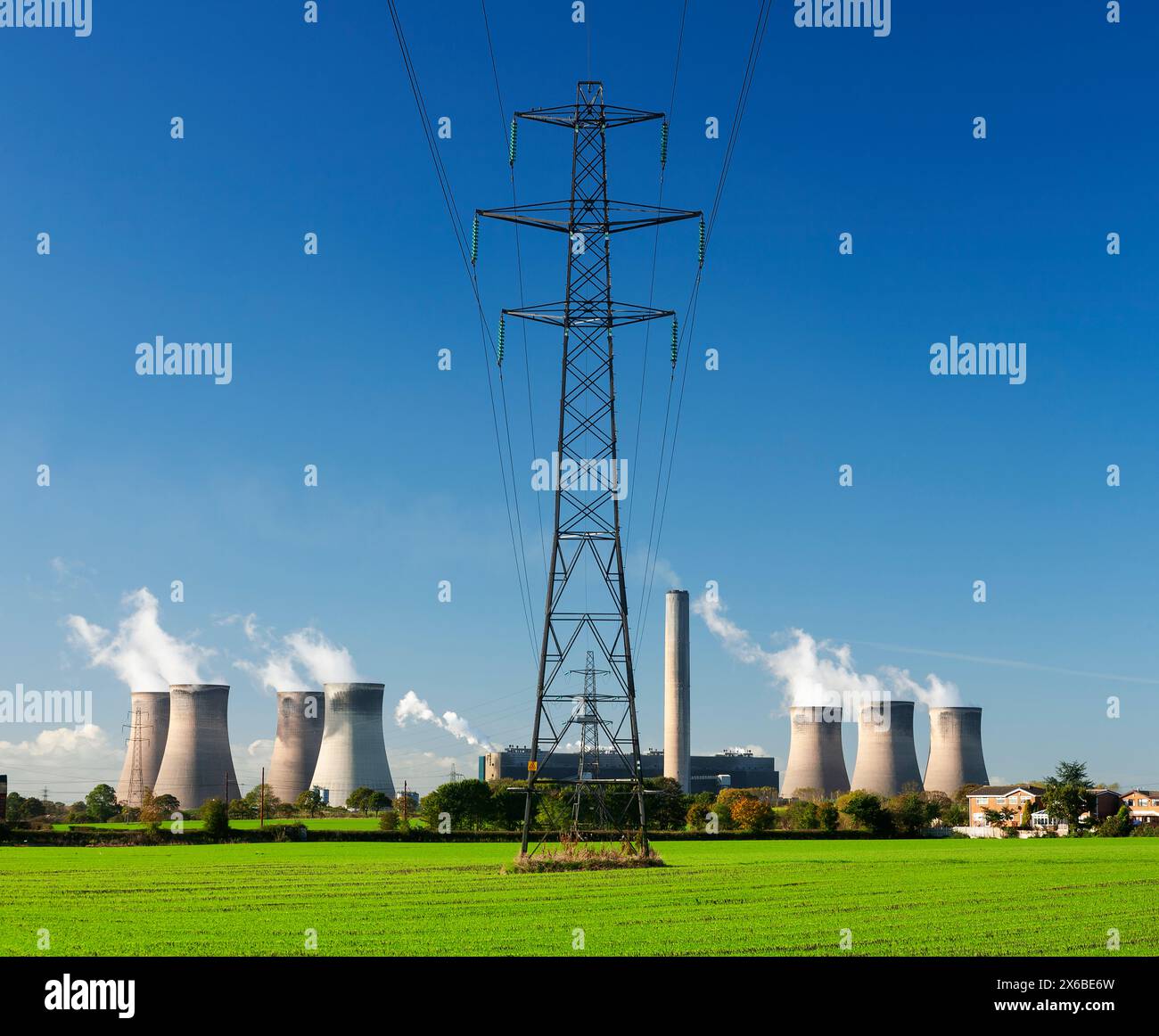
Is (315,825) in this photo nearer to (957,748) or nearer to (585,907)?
(957,748)

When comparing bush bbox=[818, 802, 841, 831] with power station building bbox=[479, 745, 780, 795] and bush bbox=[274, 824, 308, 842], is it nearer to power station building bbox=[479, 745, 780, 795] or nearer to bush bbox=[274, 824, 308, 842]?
bush bbox=[274, 824, 308, 842]

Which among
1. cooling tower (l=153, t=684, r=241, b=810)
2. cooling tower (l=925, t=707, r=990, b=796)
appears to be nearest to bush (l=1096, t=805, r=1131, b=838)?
cooling tower (l=925, t=707, r=990, b=796)

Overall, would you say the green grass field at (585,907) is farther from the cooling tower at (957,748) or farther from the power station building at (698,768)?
the power station building at (698,768)

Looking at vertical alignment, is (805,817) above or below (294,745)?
below

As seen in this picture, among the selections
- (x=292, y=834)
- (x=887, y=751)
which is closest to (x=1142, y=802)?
(x=887, y=751)
